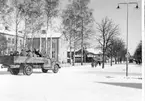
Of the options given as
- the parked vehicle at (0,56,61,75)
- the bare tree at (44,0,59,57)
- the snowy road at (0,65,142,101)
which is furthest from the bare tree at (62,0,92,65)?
the snowy road at (0,65,142,101)

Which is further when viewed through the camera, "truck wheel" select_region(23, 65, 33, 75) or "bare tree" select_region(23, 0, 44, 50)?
"bare tree" select_region(23, 0, 44, 50)

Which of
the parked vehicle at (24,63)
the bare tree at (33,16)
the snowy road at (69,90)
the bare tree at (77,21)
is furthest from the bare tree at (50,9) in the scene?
the snowy road at (69,90)

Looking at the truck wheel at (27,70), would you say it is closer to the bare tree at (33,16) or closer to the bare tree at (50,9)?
the bare tree at (33,16)

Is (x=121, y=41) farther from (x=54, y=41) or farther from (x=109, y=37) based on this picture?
(x=109, y=37)

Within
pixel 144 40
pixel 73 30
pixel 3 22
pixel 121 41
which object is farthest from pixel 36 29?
pixel 121 41

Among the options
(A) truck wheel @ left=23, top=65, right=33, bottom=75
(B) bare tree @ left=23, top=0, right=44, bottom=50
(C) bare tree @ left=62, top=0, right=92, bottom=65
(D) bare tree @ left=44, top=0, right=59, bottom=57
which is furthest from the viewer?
(C) bare tree @ left=62, top=0, right=92, bottom=65

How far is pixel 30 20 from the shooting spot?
3603 centimetres

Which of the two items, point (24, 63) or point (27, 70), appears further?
point (24, 63)

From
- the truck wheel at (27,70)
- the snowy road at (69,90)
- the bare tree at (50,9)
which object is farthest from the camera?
the bare tree at (50,9)

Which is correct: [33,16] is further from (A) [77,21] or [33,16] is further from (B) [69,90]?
(B) [69,90]

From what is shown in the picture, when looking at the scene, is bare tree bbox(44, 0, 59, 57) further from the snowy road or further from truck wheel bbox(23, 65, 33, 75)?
the snowy road

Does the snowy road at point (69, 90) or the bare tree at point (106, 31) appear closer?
the snowy road at point (69, 90)

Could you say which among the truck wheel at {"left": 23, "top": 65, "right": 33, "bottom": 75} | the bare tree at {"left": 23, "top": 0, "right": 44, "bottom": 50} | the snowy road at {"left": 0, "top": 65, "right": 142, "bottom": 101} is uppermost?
the bare tree at {"left": 23, "top": 0, "right": 44, "bottom": 50}

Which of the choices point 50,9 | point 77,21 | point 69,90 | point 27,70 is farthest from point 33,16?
Answer: point 69,90
